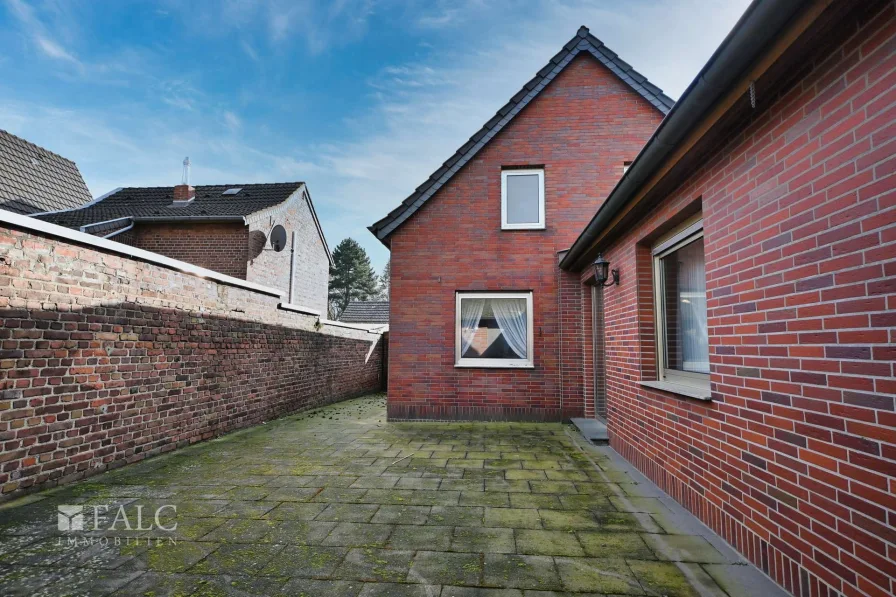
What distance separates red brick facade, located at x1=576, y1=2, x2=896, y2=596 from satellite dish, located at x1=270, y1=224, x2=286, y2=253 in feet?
43.3

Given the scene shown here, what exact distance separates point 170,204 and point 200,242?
2993mm

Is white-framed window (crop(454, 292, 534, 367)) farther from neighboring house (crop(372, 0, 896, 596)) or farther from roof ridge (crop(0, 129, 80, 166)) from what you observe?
roof ridge (crop(0, 129, 80, 166))

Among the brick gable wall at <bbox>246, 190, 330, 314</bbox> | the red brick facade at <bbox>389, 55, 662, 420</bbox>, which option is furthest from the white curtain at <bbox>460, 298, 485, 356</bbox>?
the brick gable wall at <bbox>246, 190, 330, 314</bbox>

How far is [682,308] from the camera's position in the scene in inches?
155

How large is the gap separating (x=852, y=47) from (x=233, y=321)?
7.21m

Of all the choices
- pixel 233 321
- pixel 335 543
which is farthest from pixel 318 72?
pixel 335 543

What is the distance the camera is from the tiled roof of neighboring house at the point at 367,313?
2261 centimetres

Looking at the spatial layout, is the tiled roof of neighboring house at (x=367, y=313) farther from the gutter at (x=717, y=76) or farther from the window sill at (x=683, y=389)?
the gutter at (x=717, y=76)

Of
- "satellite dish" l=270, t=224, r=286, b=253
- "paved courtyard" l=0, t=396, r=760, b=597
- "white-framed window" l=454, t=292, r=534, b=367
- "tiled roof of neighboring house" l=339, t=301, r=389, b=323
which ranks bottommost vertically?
"paved courtyard" l=0, t=396, r=760, b=597

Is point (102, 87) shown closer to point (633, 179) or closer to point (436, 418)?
point (436, 418)

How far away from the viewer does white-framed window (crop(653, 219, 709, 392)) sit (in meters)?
3.53

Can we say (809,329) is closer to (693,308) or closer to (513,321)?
(693,308)

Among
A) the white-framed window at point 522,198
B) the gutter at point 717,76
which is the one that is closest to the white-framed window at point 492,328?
the white-framed window at point 522,198

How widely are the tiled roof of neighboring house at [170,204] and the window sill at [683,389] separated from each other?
1237 centimetres
